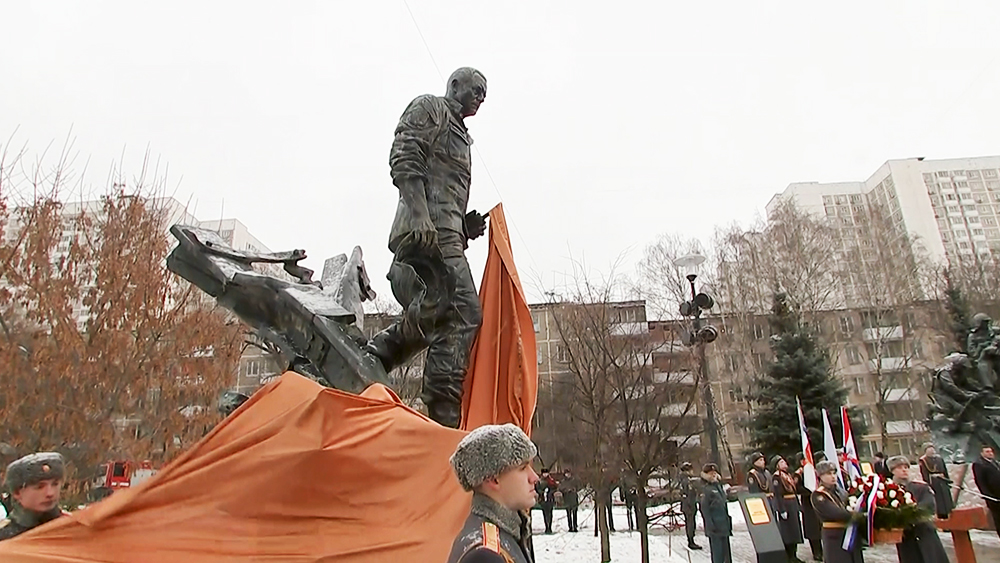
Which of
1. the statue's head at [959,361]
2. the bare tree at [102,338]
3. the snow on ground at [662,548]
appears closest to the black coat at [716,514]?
the snow on ground at [662,548]

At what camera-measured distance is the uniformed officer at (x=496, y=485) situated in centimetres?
169

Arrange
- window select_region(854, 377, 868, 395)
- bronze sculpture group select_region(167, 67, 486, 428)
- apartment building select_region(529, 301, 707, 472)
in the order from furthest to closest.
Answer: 1. window select_region(854, 377, 868, 395)
2. apartment building select_region(529, 301, 707, 472)
3. bronze sculpture group select_region(167, 67, 486, 428)

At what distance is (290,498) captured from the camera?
291 cm

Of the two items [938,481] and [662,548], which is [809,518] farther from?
[662,548]

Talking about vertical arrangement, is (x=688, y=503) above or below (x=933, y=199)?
below

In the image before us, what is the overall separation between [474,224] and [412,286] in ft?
2.74

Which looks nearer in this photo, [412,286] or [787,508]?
[412,286]

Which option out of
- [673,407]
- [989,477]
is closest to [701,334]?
[989,477]

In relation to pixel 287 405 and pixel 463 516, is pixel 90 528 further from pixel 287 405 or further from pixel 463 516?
pixel 463 516

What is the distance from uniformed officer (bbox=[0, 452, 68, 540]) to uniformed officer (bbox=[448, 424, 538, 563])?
2.10 meters

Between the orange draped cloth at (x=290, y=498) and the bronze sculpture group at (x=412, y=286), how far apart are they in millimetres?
1285

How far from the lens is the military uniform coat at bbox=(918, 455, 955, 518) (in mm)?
10078

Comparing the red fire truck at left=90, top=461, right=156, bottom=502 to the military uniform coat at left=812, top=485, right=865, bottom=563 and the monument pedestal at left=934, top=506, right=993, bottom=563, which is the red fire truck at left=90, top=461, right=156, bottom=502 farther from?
the monument pedestal at left=934, top=506, right=993, bottom=563

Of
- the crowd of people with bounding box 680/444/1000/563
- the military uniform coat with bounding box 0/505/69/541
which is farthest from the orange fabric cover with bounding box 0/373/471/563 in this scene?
the crowd of people with bounding box 680/444/1000/563
